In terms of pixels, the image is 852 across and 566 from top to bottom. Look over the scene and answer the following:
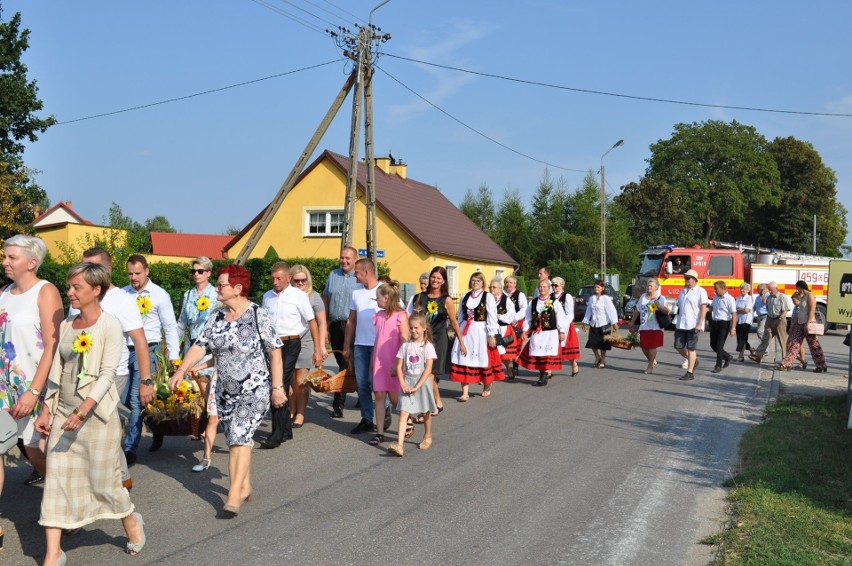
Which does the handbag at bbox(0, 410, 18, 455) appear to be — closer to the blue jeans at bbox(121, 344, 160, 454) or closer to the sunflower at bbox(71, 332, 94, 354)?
the sunflower at bbox(71, 332, 94, 354)

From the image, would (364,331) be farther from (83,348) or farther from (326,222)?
(326,222)

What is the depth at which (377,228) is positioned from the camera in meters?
37.1

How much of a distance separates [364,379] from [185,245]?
66.4 metres

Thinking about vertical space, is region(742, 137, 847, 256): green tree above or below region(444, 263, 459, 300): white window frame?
above

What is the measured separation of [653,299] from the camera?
16.0 meters

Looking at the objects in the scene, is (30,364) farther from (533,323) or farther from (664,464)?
(533,323)

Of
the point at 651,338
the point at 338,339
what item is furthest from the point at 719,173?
the point at 338,339

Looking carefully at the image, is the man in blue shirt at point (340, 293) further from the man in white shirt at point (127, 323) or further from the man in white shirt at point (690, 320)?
the man in white shirt at point (690, 320)

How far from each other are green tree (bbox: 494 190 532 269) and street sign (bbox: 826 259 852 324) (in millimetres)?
44992

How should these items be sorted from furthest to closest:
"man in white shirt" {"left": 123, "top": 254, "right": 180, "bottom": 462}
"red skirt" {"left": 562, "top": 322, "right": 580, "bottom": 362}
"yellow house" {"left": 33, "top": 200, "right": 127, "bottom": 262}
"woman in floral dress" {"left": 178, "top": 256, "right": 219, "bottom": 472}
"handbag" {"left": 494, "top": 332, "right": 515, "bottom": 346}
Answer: "yellow house" {"left": 33, "top": 200, "right": 127, "bottom": 262} < "red skirt" {"left": 562, "top": 322, "right": 580, "bottom": 362} < "handbag" {"left": 494, "top": 332, "right": 515, "bottom": 346} < "woman in floral dress" {"left": 178, "top": 256, "right": 219, "bottom": 472} < "man in white shirt" {"left": 123, "top": 254, "right": 180, "bottom": 462}

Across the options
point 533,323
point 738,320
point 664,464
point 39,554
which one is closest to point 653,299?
point 533,323

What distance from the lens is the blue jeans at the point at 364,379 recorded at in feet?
31.8

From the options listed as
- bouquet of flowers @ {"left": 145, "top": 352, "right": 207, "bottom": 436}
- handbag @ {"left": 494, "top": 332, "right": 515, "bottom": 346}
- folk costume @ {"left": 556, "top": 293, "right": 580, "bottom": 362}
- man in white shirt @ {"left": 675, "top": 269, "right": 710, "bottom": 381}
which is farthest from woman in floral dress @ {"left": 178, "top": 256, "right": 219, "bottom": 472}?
man in white shirt @ {"left": 675, "top": 269, "right": 710, "bottom": 381}

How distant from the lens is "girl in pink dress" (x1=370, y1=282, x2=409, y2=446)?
29.6 feet
